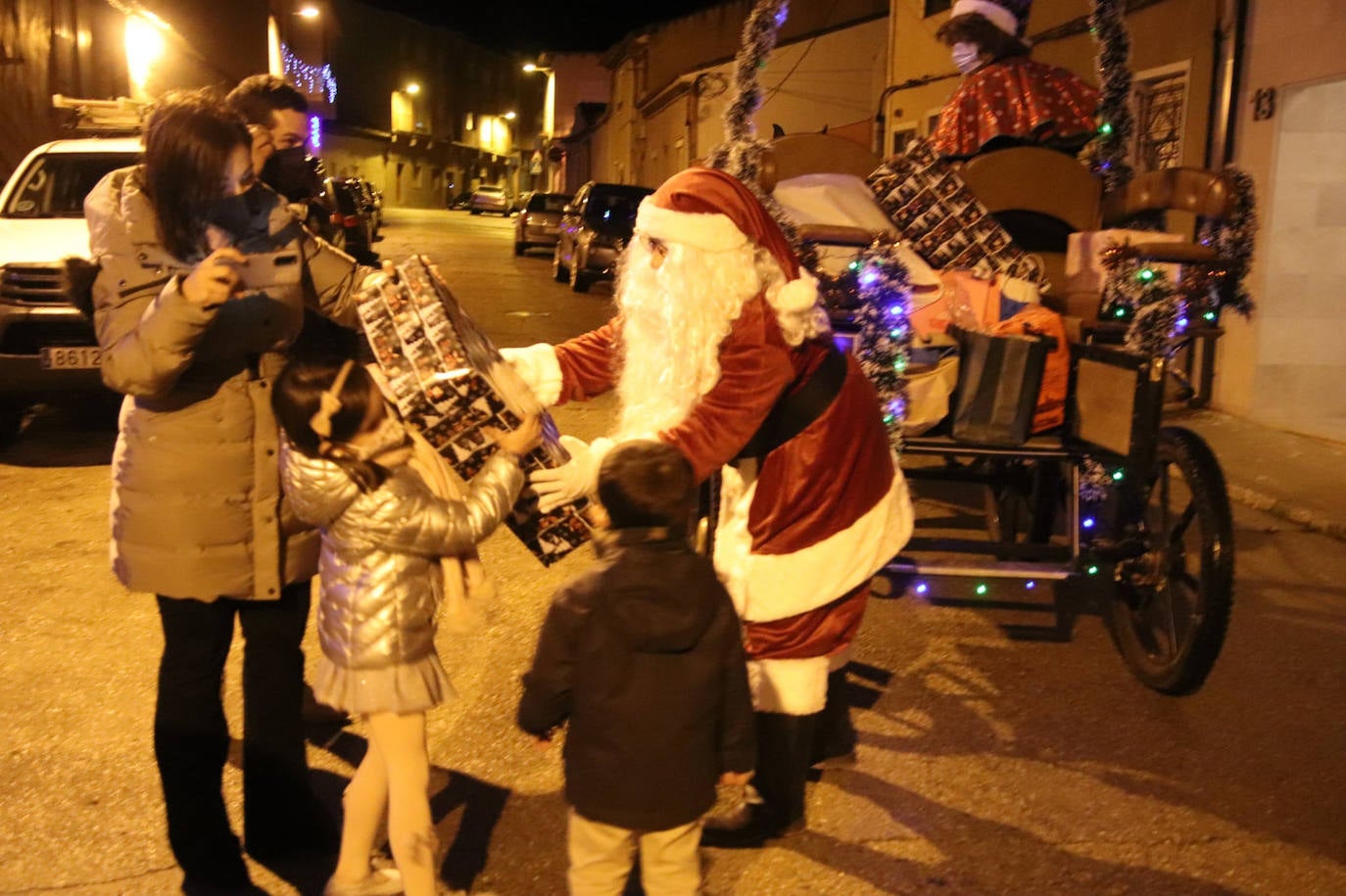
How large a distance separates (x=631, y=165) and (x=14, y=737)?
4250 centimetres

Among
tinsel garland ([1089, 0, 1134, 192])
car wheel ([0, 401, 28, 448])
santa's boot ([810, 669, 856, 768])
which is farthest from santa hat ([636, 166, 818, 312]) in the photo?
car wheel ([0, 401, 28, 448])

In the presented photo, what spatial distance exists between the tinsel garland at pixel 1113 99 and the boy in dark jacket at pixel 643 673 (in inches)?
158

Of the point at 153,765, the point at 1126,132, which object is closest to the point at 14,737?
the point at 153,765

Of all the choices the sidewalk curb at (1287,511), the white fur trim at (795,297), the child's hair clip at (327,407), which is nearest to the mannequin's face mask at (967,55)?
the sidewalk curb at (1287,511)

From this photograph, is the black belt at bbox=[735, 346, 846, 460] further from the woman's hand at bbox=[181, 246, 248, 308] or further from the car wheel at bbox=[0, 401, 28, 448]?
the car wheel at bbox=[0, 401, 28, 448]

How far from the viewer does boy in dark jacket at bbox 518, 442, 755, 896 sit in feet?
8.42

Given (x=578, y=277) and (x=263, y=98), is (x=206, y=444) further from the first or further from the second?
(x=578, y=277)

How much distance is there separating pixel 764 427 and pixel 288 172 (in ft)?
4.93

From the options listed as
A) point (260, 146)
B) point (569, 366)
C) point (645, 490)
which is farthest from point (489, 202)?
point (645, 490)

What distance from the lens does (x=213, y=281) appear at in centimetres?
264

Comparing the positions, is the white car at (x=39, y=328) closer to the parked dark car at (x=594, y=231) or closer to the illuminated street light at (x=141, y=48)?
the parked dark car at (x=594, y=231)

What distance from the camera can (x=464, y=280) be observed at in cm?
2233

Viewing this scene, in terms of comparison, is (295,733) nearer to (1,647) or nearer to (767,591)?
(767,591)

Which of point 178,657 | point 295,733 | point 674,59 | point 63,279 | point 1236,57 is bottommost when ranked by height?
point 295,733
